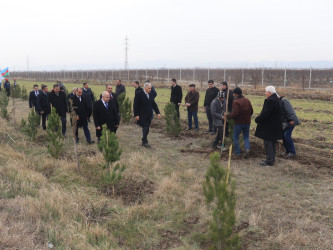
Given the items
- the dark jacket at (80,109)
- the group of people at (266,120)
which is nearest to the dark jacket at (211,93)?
the group of people at (266,120)

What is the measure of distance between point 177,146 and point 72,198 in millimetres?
4175

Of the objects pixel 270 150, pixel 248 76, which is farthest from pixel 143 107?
pixel 248 76

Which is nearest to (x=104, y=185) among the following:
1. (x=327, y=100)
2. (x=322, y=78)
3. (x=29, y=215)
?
(x=29, y=215)

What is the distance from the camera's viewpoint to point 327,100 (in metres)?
18.8

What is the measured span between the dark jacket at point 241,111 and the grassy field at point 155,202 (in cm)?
98

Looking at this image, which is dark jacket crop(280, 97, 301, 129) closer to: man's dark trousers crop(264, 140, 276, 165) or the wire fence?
man's dark trousers crop(264, 140, 276, 165)

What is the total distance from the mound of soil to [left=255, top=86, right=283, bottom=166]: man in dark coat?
105 inches

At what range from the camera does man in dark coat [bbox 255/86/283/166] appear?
5891 mm

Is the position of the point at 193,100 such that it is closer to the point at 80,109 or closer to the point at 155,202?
the point at 80,109

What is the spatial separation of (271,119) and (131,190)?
3.27m

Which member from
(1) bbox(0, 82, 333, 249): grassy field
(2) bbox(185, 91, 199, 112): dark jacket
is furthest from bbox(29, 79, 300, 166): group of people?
(1) bbox(0, 82, 333, 249): grassy field

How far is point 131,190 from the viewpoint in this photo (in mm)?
5113

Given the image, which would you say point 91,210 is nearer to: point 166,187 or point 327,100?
point 166,187

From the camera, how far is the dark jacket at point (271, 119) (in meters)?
5.88
